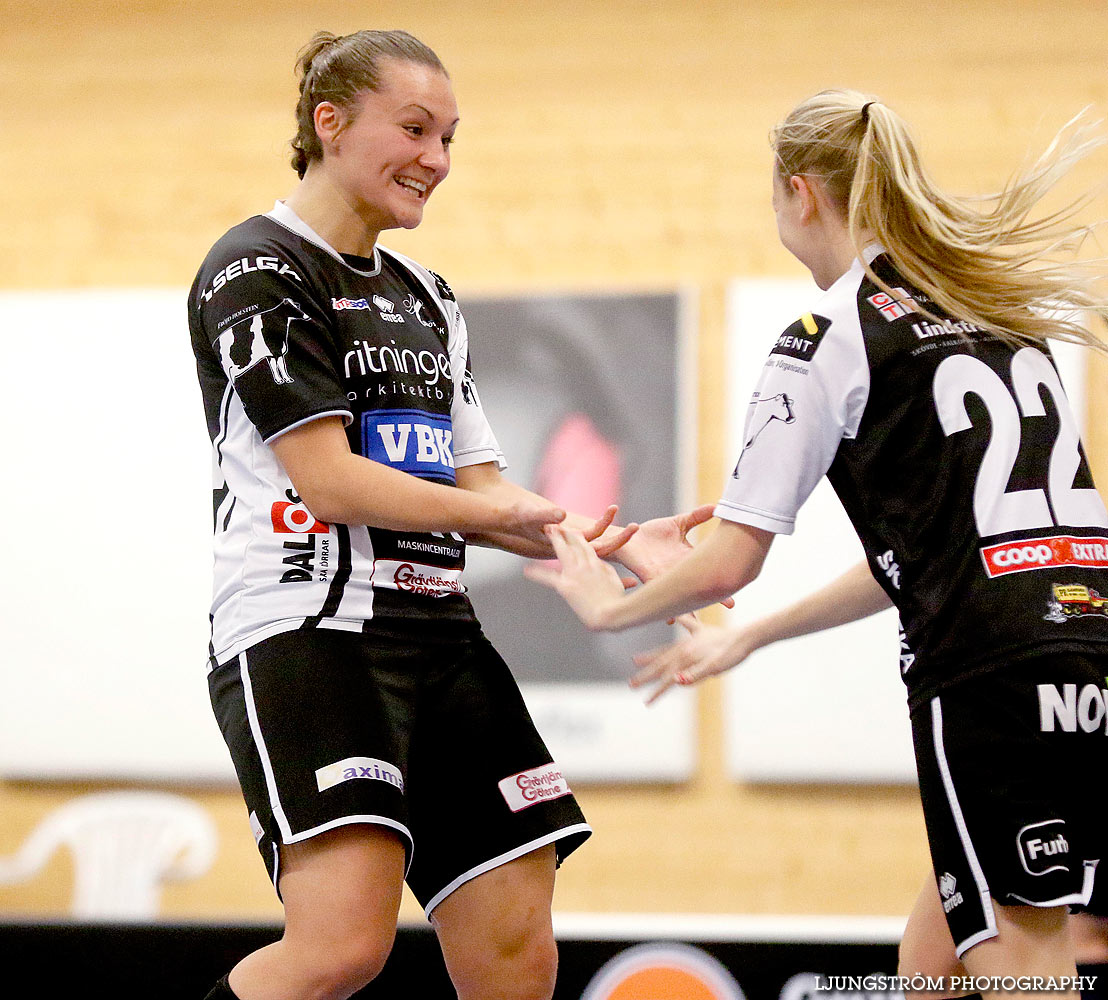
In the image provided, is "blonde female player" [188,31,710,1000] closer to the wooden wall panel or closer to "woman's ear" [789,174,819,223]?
"woman's ear" [789,174,819,223]

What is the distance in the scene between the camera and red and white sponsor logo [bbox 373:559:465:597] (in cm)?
167

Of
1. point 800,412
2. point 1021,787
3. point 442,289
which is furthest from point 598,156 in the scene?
point 1021,787

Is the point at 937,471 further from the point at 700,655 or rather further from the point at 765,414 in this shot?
the point at 700,655

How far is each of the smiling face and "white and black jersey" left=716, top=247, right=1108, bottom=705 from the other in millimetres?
546

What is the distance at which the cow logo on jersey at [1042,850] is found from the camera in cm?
140

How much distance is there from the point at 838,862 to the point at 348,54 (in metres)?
2.93

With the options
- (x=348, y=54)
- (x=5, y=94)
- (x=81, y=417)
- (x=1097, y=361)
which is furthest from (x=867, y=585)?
(x=5, y=94)

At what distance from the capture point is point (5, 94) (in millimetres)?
4484

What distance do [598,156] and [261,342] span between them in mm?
2785

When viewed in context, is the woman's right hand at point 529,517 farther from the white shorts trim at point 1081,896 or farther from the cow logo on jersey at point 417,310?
the white shorts trim at point 1081,896

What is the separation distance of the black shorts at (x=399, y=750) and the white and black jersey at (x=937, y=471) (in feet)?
1.40

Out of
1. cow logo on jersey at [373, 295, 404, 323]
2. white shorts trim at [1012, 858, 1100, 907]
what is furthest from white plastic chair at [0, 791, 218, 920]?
white shorts trim at [1012, 858, 1100, 907]

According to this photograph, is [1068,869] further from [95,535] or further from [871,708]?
[95,535]

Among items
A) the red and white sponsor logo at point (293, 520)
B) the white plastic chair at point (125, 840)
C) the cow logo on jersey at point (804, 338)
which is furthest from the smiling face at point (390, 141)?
the white plastic chair at point (125, 840)
